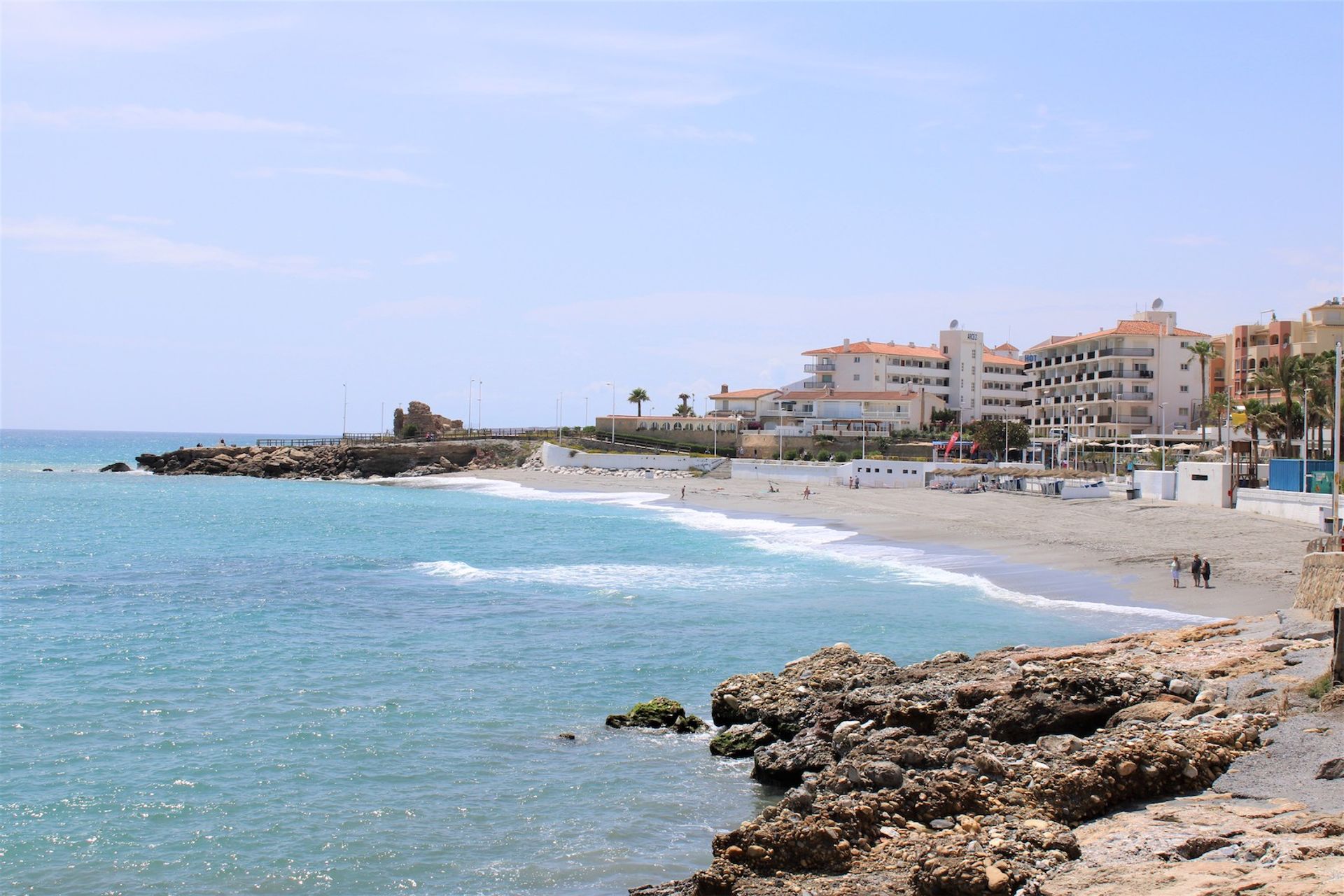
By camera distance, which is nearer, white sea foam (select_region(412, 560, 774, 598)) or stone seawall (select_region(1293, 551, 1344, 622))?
stone seawall (select_region(1293, 551, 1344, 622))

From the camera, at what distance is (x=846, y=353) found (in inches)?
4400

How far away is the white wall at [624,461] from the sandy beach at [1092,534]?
16.8m

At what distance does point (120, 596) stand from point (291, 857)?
22.5m

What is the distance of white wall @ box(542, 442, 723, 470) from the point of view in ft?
299

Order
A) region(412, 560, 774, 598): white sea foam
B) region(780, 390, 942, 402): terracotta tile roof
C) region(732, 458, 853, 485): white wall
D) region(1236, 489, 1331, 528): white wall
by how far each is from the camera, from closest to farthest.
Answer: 1. region(412, 560, 774, 598): white sea foam
2. region(1236, 489, 1331, 528): white wall
3. region(732, 458, 853, 485): white wall
4. region(780, 390, 942, 402): terracotta tile roof

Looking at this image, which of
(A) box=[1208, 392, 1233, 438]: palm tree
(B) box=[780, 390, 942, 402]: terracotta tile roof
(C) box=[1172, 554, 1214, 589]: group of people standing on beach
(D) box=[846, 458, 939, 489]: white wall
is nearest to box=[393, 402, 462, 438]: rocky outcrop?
(B) box=[780, 390, 942, 402]: terracotta tile roof

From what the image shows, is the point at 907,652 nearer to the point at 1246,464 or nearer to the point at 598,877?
the point at 598,877

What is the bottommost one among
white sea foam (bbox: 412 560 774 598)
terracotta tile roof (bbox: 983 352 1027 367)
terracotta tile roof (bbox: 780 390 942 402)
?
white sea foam (bbox: 412 560 774 598)

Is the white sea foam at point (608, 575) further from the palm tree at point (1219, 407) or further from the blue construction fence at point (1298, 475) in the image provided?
the palm tree at point (1219, 407)

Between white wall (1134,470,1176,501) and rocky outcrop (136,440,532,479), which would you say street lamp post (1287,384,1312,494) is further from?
rocky outcrop (136,440,532,479)

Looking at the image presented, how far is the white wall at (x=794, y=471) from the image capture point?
254 feet

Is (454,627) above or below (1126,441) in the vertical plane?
below

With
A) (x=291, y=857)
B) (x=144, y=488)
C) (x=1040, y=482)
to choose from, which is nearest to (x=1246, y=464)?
(x=1040, y=482)

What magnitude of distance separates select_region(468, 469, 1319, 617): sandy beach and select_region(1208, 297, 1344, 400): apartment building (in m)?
28.3
